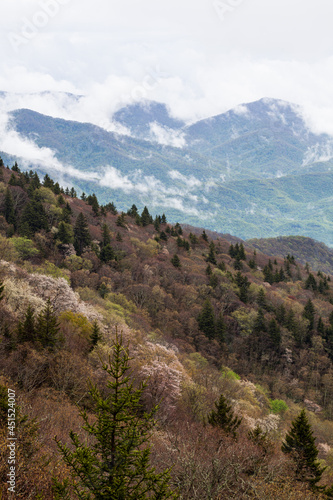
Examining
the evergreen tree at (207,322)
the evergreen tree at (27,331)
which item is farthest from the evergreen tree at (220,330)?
→ the evergreen tree at (27,331)

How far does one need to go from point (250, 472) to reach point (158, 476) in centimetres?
1945

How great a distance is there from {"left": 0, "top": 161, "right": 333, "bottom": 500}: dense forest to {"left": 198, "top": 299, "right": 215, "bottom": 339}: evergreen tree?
1.04 ft

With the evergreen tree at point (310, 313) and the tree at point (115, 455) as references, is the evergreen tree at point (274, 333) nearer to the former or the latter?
the evergreen tree at point (310, 313)

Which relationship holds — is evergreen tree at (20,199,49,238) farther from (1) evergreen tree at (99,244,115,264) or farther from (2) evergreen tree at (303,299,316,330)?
(2) evergreen tree at (303,299,316,330)

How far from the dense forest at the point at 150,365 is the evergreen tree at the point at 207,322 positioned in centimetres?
32

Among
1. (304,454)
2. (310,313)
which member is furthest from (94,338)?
(310,313)

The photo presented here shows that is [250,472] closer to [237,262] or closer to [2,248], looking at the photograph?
[2,248]

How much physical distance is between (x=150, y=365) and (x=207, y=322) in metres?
45.4

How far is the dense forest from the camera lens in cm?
1152

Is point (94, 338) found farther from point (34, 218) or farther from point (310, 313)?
point (310, 313)

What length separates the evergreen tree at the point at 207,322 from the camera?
81.0m

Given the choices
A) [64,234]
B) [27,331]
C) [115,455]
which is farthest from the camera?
[64,234]

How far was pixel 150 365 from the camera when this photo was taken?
38.1 metres

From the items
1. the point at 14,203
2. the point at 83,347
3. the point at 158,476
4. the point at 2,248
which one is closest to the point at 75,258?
the point at 2,248
